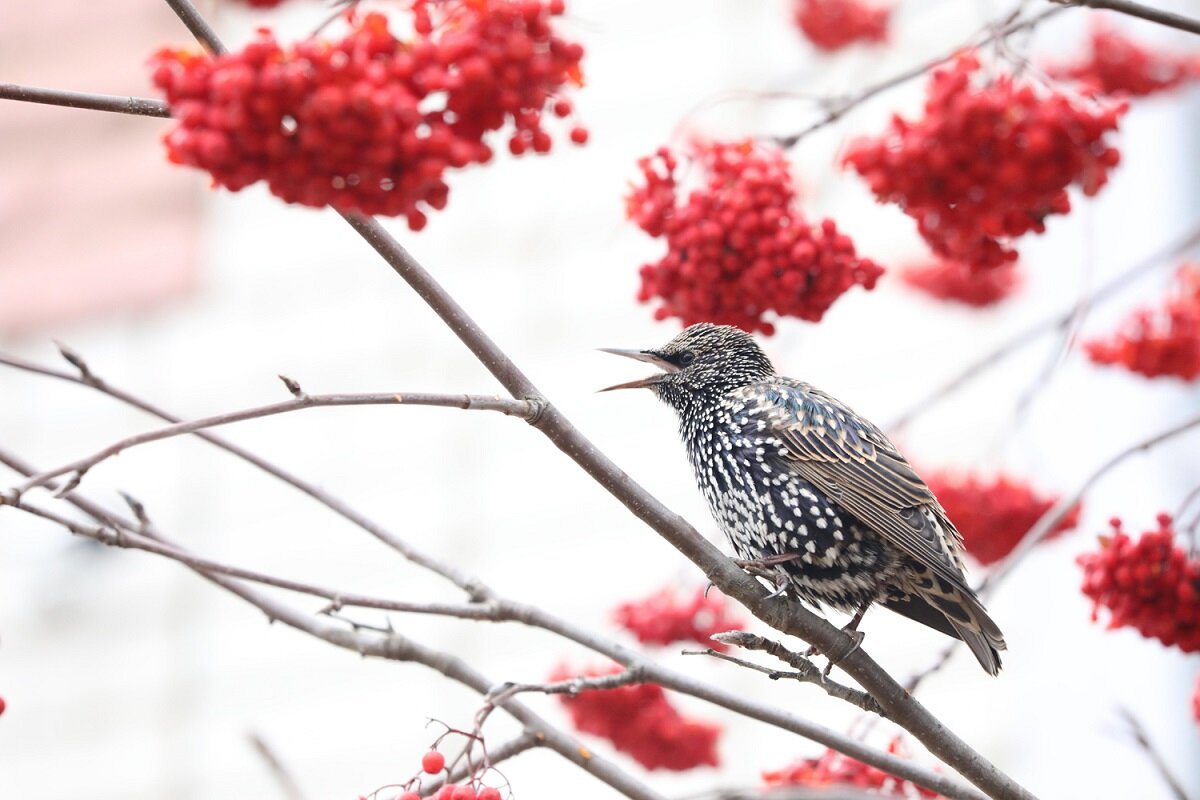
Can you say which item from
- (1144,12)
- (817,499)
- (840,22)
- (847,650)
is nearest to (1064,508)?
(847,650)

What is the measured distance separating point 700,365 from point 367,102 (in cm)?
187

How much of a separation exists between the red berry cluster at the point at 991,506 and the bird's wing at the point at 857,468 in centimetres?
34

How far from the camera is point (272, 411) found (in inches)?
69.9

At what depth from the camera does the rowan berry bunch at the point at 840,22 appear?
4734mm

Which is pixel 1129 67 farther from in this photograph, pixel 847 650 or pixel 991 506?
pixel 847 650

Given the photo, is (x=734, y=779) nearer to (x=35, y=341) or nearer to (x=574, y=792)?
(x=574, y=792)

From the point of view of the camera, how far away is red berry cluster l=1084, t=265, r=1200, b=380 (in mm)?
3680

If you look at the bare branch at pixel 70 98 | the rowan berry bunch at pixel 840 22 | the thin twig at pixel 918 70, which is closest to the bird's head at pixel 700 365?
the thin twig at pixel 918 70

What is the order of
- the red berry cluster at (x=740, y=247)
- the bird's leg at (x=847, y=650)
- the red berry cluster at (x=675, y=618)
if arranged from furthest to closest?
the red berry cluster at (x=675, y=618) < the red berry cluster at (x=740, y=247) < the bird's leg at (x=847, y=650)

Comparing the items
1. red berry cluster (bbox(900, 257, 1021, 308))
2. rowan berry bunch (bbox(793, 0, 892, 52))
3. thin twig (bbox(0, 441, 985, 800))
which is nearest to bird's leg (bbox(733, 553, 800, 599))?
thin twig (bbox(0, 441, 985, 800))

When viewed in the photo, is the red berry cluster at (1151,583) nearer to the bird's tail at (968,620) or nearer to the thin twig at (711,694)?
the bird's tail at (968,620)

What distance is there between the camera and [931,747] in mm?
2223

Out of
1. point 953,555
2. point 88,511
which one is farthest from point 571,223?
point 88,511

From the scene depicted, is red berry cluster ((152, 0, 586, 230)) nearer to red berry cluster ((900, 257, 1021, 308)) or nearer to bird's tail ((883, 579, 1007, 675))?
bird's tail ((883, 579, 1007, 675))
